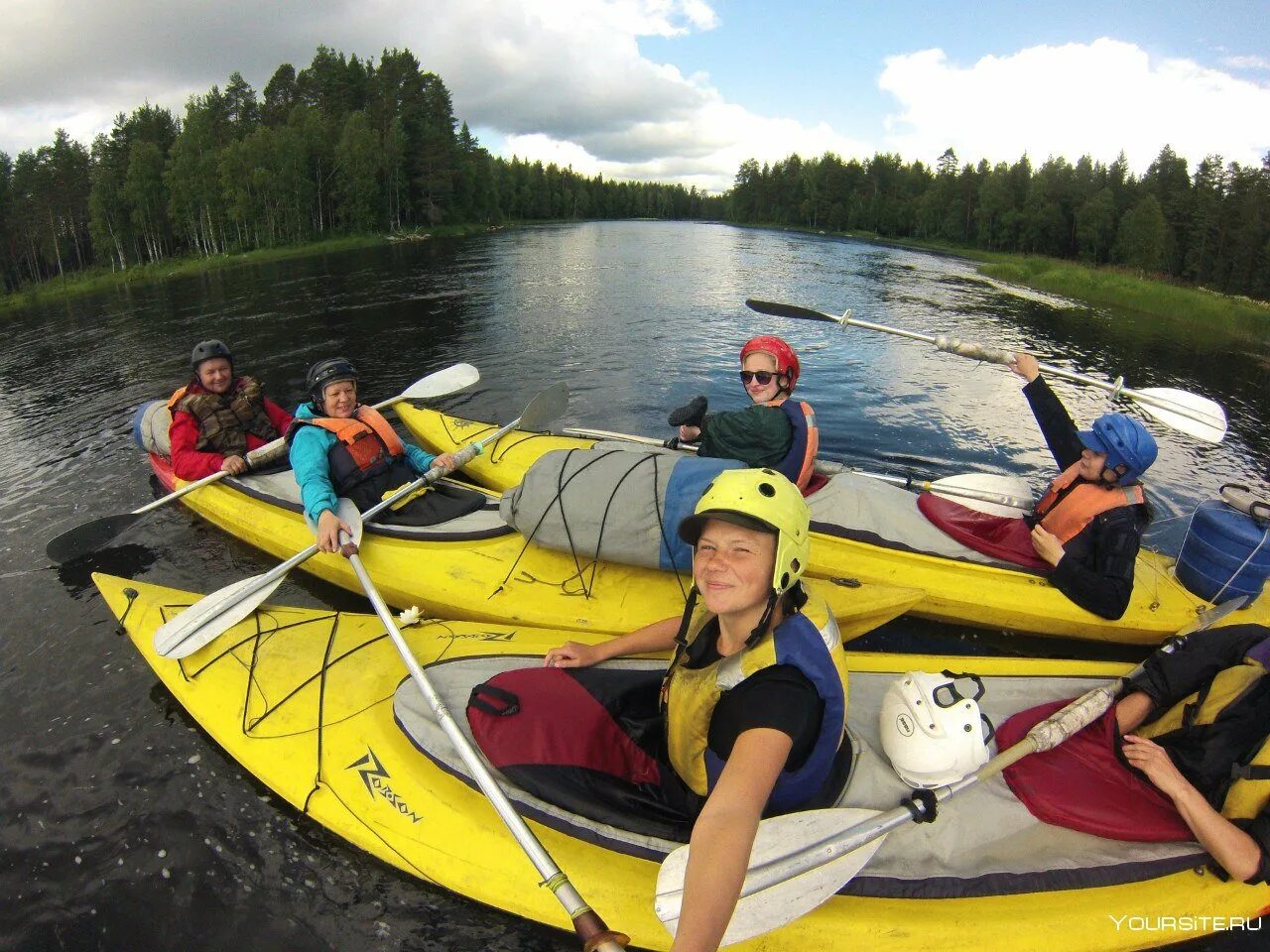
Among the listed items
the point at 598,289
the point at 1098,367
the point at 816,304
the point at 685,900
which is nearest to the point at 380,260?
the point at 598,289

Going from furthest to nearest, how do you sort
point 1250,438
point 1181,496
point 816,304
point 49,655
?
point 816,304 < point 1250,438 < point 1181,496 < point 49,655

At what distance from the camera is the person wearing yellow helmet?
177 cm

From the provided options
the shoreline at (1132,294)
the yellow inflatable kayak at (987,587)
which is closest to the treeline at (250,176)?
the shoreline at (1132,294)

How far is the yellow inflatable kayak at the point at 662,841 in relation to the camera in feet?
8.17

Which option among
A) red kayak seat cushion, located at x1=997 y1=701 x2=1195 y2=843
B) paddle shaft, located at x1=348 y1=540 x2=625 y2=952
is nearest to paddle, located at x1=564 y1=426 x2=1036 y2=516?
red kayak seat cushion, located at x1=997 y1=701 x2=1195 y2=843

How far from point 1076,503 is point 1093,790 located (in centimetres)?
240

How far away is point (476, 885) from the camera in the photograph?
2752mm

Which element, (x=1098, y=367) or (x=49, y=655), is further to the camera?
(x=1098, y=367)

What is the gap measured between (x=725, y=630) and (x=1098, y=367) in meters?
16.4

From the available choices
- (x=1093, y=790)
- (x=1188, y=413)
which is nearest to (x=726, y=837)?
(x=1093, y=790)

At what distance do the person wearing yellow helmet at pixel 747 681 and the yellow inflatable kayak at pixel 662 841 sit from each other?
0.59 meters

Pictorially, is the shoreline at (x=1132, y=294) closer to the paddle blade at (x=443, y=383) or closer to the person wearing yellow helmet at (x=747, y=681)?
the paddle blade at (x=443, y=383)

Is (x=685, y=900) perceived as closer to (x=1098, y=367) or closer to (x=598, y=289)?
(x=1098, y=367)

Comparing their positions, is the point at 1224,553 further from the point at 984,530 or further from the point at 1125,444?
the point at 984,530
